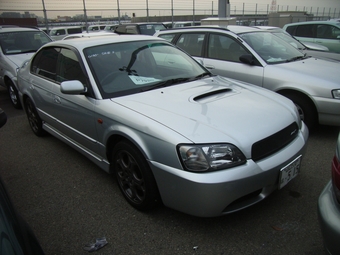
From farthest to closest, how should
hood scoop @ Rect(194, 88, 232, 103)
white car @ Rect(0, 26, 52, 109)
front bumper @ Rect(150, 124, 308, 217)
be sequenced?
white car @ Rect(0, 26, 52, 109)
hood scoop @ Rect(194, 88, 232, 103)
front bumper @ Rect(150, 124, 308, 217)

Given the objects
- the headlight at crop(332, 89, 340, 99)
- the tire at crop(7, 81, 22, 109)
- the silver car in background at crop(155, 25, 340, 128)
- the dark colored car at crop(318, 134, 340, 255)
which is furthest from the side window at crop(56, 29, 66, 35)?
the dark colored car at crop(318, 134, 340, 255)

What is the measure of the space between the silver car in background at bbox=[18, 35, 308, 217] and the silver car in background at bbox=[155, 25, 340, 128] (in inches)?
50.1

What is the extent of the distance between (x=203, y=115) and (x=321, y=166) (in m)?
1.82

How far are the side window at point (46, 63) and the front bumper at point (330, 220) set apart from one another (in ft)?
11.0

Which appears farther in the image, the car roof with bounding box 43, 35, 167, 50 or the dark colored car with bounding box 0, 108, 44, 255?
the car roof with bounding box 43, 35, 167, 50

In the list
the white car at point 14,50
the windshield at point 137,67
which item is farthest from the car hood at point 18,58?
the windshield at point 137,67

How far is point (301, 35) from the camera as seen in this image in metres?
8.80

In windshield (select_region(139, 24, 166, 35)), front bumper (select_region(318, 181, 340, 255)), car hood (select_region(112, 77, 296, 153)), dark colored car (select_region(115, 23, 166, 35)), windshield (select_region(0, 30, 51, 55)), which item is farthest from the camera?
windshield (select_region(139, 24, 166, 35))

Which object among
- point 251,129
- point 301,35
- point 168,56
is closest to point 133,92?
point 168,56

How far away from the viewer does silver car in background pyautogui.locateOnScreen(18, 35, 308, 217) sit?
7.29 feet

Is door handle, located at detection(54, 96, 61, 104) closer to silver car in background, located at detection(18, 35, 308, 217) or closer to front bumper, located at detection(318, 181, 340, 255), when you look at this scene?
silver car in background, located at detection(18, 35, 308, 217)

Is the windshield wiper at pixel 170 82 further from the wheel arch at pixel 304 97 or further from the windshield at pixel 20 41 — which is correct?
the windshield at pixel 20 41

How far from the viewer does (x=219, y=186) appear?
7.00 ft

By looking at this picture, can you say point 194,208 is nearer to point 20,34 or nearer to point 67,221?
point 67,221
